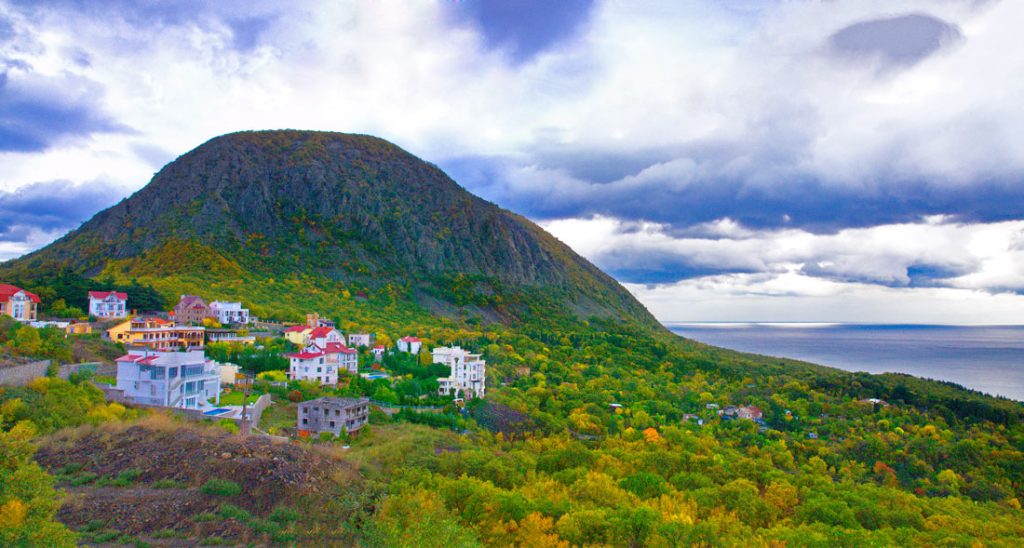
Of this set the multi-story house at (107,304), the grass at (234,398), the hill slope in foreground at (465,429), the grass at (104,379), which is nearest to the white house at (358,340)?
the hill slope in foreground at (465,429)

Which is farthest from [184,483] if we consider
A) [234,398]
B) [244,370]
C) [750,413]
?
[750,413]

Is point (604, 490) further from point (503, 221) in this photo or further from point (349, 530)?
point (503, 221)

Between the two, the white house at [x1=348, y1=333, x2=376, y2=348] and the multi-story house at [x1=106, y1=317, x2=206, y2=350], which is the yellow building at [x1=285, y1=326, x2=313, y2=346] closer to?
the white house at [x1=348, y1=333, x2=376, y2=348]

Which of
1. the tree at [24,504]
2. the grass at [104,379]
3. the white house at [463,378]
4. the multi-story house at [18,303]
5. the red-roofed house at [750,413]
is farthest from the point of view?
the red-roofed house at [750,413]

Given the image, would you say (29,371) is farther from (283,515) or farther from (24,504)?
(24,504)

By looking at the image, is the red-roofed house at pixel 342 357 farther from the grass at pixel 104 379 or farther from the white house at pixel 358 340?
the grass at pixel 104 379

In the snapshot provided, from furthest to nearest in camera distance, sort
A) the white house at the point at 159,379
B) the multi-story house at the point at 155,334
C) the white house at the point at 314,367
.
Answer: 1. the multi-story house at the point at 155,334
2. the white house at the point at 314,367
3. the white house at the point at 159,379

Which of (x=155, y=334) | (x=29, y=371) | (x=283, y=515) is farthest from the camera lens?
(x=155, y=334)

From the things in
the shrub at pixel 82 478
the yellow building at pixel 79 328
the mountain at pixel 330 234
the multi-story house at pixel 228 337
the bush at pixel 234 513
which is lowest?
the bush at pixel 234 513

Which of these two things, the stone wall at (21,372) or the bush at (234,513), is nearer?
the bush at (234,513)
